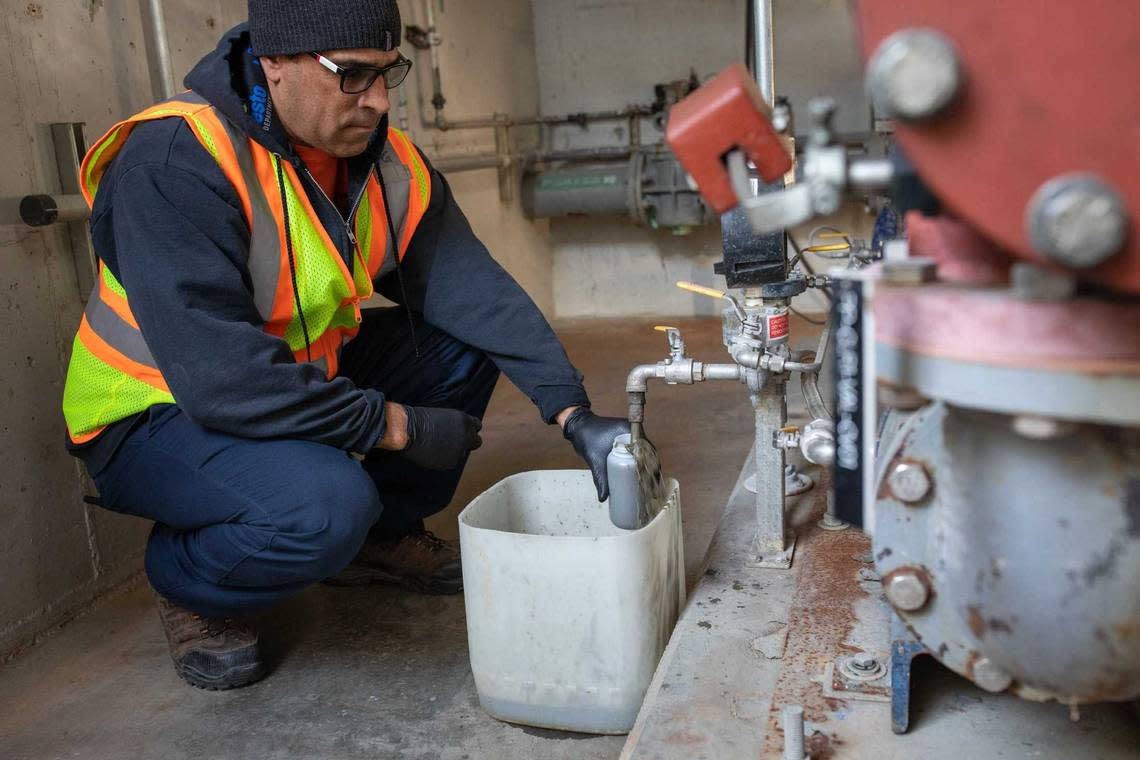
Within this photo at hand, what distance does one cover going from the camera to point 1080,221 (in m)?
0.54

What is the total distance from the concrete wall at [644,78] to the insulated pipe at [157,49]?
2.99 m

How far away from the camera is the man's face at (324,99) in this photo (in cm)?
145

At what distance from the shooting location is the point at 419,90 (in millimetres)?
3693

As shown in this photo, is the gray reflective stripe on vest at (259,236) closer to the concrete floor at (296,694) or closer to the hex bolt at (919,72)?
the concrete floor at (296,694)

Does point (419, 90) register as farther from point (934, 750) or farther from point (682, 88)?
point (934, 750)

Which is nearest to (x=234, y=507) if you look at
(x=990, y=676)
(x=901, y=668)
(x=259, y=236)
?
(x=259, y=236)

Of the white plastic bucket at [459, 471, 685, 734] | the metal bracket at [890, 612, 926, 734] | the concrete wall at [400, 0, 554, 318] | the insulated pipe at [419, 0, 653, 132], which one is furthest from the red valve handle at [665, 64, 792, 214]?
the insulated pipe at [419, 0, 653, 132]

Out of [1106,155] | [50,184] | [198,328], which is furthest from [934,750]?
[50,184]

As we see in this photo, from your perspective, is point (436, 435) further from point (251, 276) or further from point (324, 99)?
point (324, 99)

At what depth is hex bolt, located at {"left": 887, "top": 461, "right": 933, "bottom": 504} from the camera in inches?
31.7

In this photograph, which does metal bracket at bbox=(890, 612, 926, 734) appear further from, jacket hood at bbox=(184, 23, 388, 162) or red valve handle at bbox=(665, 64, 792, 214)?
jacket hood at bbox=(184, 23, 388, 162)

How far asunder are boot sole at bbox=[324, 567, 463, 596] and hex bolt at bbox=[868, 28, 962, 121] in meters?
1.41

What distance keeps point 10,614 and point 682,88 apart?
363cm

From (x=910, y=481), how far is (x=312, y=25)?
1.03 meters
